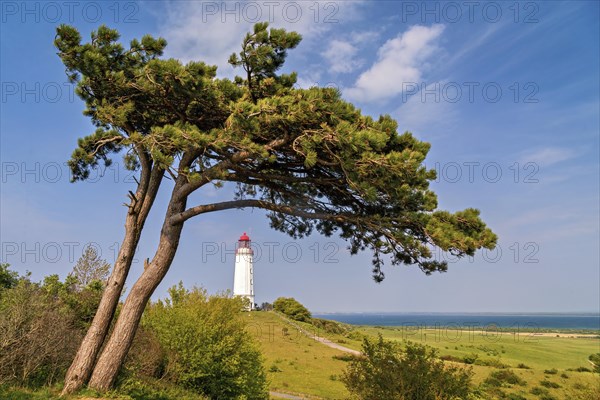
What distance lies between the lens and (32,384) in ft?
29.8

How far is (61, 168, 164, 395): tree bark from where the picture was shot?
8633mm

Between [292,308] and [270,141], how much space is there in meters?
59.3

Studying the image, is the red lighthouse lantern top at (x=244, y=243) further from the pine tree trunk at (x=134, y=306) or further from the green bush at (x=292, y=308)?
the pine tree trunk at (x=134, y=306)

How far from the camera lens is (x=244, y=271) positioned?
6128cm

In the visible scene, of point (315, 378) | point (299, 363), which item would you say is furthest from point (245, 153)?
point (299, 363)

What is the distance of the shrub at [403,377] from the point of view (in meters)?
9.27

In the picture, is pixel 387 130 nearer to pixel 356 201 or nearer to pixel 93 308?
pixel 356 201

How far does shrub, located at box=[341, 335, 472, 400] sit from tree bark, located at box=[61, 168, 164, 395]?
619 centimetres

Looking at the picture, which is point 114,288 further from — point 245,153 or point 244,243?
point 244,243

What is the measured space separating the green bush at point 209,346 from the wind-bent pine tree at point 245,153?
17.5ft

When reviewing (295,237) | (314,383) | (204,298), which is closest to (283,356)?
(314,383)

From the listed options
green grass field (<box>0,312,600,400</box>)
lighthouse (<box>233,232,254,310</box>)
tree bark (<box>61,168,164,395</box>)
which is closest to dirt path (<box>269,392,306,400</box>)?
green grass field (<box>0,312,600,400</box>)

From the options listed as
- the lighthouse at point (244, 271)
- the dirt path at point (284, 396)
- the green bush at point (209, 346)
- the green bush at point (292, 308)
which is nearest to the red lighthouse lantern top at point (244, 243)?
the lighthouse at point (244, 271)

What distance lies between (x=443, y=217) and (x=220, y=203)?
5.48 metres
